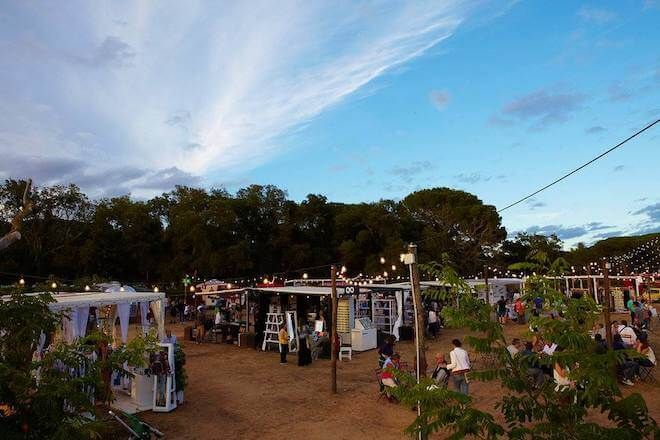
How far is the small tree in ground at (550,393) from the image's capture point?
11.6ft

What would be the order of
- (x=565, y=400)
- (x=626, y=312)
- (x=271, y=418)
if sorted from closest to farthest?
(x=565, y=400) → (x=271, y=418) → (x=626, y=312)

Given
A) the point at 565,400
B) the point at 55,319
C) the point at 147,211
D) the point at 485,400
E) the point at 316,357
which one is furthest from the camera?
the point at 147,211

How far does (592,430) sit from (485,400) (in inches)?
319

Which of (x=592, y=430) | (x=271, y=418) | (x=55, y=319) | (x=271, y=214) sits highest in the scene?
(x=271, y=214)

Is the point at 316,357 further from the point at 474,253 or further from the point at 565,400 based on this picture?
the point at 474,253

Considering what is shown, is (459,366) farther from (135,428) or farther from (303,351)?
(303,351)

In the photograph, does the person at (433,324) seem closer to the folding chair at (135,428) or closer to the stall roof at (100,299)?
the stall roof at (100,299)

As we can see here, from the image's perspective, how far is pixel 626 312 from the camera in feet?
98.0

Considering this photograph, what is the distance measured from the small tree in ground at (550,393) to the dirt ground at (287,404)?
3.83 metres

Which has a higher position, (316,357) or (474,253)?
(474,253)

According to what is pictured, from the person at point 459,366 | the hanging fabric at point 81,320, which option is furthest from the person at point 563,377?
the hanging fabric at point 81,320

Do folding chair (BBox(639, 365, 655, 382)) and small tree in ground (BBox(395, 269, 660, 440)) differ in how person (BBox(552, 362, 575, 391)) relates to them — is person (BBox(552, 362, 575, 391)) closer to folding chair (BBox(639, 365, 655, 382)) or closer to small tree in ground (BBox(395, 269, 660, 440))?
small tree in ground (BBox(395, 269, 660, 440))

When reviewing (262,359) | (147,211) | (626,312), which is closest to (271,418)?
(262,359)

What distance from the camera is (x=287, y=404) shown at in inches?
438
